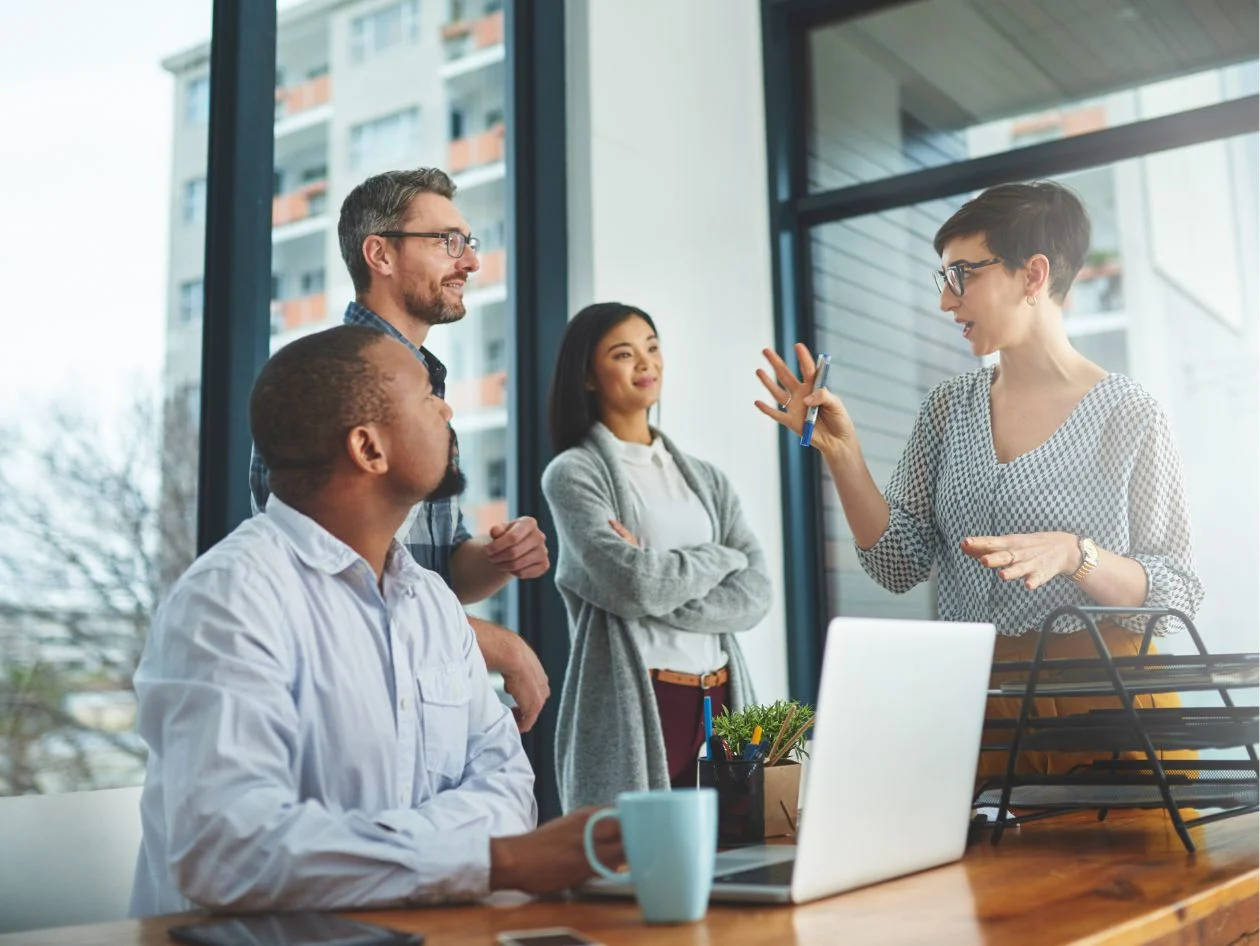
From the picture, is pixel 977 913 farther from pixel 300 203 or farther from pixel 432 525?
pixel 300 203

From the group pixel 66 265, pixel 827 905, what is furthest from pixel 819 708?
pixel 66 265

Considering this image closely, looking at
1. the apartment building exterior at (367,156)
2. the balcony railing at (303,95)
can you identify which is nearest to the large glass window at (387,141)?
the apartment building exterior at (367,156)

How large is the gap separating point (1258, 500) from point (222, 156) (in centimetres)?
274

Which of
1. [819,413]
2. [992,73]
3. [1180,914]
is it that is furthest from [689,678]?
[992,73]

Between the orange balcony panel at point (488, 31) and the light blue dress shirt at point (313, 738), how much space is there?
2.33 metres

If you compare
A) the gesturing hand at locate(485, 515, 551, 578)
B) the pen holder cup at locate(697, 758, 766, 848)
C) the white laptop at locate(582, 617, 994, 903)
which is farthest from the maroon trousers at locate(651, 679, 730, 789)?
the white laptop at locate(582, 617, 994, 903)

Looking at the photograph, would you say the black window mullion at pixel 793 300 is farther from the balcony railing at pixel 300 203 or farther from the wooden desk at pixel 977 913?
the wooden desk at pixel 977 913

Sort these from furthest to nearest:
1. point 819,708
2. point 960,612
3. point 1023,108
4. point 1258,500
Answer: point 1023,108 < point 1258,500 < point 960,612 < point 819,708

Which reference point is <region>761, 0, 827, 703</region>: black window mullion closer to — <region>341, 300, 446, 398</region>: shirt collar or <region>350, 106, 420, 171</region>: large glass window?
<region>350, 106, 420, 171</region>: large glass window

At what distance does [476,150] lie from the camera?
3.42 m

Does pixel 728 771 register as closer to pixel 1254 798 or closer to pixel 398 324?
pixel 1254 798

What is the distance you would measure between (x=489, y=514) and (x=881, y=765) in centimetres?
234

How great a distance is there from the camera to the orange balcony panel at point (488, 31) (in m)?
3.46

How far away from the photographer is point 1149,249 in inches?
146
